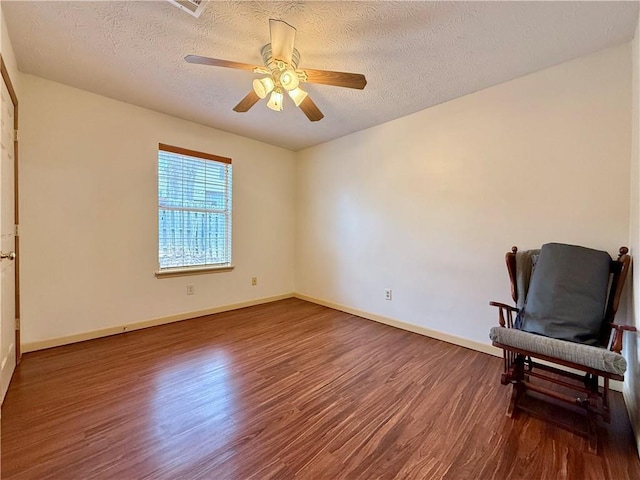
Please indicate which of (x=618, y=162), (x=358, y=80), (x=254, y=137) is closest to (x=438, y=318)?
(x=618, y=162)

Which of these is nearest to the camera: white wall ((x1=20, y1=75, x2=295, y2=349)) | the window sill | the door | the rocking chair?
the rocking chair

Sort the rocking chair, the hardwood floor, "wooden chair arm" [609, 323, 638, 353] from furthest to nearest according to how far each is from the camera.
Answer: the rocking chair < "wooden chair arm" [609, 323, 638, 353] < the hardwood floor

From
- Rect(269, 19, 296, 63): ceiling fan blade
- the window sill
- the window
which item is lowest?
the window sill

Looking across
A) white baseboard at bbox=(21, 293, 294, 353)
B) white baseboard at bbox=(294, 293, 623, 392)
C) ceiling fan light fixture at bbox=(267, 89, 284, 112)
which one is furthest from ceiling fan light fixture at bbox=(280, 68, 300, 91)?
→ white baseboard at bbox=(21, 293, 294, 353)

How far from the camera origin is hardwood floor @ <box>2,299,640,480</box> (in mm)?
1323

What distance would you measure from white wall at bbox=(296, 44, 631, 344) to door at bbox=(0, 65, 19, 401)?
126 inches

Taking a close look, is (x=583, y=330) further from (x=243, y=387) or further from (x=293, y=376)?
(x=243, y=387)

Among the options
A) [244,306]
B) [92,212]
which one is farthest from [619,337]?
[92,212]

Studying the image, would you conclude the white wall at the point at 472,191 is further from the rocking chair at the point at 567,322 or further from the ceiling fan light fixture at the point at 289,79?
the ceiling fan light fixture at the point at 289,79

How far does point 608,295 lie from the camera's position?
1822mm

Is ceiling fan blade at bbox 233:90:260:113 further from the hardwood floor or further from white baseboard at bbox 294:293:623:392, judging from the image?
white baseboard at bbox 294:293:623:392

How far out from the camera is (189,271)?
345 centimetres

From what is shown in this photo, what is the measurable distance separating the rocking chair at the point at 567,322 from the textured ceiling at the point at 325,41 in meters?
1.47

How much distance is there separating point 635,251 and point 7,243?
13.7ft
